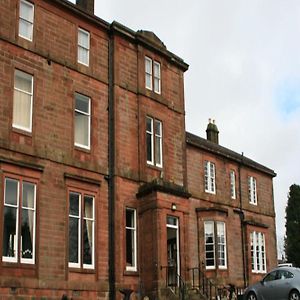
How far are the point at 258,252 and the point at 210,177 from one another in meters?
6.39

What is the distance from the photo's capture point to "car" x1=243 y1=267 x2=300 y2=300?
23.4 m

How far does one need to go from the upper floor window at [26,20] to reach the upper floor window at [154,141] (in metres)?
7.26

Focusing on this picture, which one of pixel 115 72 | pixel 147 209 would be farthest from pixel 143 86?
pixel 147 209

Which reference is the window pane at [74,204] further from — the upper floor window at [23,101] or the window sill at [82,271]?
the upper floor window at [23,101]

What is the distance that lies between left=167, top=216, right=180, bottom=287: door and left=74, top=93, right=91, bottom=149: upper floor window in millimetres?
5275

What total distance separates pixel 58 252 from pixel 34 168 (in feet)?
11.0

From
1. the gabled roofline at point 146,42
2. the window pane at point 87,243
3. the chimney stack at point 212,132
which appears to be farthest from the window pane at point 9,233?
the chimney stack at point 212,132

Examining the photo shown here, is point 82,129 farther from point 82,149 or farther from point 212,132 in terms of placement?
point 212,132

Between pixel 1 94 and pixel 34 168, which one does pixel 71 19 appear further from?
pixel 34 168

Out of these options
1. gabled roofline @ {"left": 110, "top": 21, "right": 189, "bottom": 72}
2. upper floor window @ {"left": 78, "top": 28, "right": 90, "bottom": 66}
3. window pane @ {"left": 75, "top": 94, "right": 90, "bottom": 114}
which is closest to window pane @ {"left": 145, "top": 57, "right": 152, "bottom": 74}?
gabled roofline @ {"left": 110, "top": 21, "right": 189, "bottom": 72}

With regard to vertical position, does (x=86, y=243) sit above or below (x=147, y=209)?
below

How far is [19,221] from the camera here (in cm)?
2131

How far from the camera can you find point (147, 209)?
26.1m

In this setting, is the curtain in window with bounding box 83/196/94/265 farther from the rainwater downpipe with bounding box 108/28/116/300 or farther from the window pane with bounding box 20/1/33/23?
the window pane with bounding box 20/1/33/23
